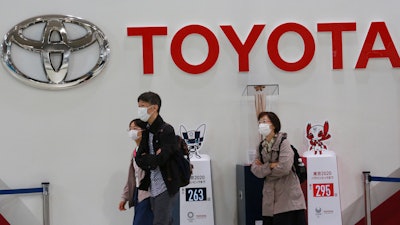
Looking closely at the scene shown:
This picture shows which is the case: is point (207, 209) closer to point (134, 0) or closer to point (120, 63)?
point (120, 63)

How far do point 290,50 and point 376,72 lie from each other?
3.27ft

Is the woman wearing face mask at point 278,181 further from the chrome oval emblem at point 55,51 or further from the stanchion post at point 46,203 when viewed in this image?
the stanchion post at point 46,203

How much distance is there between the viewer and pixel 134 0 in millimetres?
5594

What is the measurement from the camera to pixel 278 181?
15.0ft

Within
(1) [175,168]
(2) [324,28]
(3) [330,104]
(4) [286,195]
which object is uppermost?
(2) [324,28]

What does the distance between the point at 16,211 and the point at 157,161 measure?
8.51 ft

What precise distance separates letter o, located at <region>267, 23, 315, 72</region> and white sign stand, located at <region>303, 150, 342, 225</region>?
1.04m

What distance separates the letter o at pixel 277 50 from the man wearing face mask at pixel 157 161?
2153mm

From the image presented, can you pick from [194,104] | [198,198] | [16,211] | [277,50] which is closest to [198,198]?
[198,198]

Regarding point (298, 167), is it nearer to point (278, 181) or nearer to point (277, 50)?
point (278, 181)

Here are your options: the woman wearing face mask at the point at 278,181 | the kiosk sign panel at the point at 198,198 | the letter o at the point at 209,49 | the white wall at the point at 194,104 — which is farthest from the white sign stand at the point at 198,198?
the letter o at the point at 209,49

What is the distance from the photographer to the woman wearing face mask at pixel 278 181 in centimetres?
447

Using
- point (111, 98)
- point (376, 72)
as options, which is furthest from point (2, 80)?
point (376, 72)

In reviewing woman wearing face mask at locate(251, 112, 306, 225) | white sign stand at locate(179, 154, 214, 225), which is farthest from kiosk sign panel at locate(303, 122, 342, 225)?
white sign stand at locate(179, 154, 214, 225)
